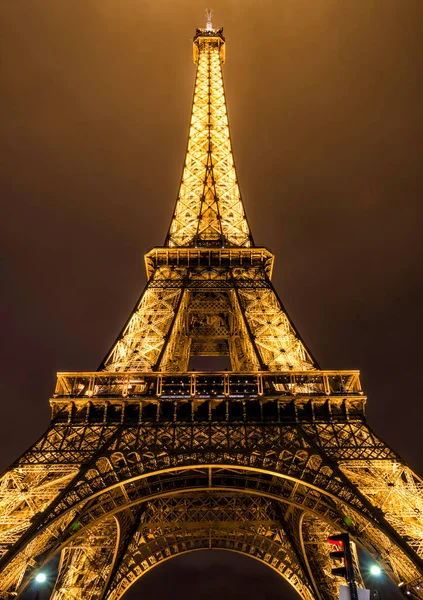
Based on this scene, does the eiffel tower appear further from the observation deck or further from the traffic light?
the traffic light

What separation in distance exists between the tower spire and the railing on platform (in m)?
12.1

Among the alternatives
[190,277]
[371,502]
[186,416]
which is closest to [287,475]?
[371,502]

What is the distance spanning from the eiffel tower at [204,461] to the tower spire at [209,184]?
40.1 inches

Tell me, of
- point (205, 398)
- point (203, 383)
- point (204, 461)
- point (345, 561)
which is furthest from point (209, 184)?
point (345, 561)

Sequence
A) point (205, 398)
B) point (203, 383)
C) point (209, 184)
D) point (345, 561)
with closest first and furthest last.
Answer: point (345, 561) → point (205, 398) → point (203, 383) → point (209, 184)

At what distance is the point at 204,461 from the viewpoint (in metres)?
16.8

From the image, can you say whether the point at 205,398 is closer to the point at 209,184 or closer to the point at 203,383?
the point at 203,383

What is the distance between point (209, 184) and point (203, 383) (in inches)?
749

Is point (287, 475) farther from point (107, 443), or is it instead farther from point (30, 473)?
point (30, 473)

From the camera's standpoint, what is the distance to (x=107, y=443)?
17.2 meters

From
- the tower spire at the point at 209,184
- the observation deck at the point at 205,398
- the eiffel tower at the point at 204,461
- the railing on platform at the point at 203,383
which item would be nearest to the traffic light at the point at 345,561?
the eiffel tower at the point at 204,461

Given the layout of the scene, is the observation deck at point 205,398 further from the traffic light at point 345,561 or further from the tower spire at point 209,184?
the tower spire at point 209,184

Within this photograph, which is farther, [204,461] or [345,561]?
[204,461]

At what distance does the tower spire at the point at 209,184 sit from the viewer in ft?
103
